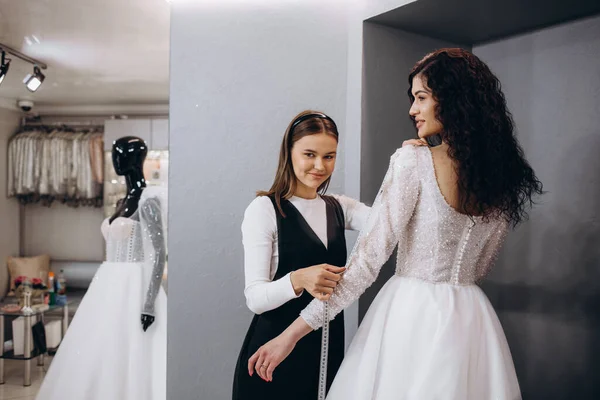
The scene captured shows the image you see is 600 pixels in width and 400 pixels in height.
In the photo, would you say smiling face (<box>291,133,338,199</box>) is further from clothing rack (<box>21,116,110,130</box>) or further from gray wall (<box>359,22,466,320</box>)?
clothing rack (<box>21,116,110,130</box>)

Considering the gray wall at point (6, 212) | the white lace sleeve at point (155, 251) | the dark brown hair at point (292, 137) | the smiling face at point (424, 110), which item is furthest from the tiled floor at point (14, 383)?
the smiling face at point (424, 110)

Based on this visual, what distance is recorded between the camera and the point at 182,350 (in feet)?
6.66

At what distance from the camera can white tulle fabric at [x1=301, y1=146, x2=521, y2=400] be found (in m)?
1.17

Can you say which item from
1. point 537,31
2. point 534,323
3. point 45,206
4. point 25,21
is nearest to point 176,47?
point 25,21

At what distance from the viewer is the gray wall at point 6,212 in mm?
1844

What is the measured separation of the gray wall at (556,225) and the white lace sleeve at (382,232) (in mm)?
855

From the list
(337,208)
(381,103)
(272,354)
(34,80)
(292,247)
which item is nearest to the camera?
(272,354)

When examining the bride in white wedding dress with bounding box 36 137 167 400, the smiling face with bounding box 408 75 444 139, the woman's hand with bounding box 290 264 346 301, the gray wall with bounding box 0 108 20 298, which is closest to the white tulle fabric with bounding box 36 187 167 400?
the bride in white wedding dress with bounding box 36 137 167 400

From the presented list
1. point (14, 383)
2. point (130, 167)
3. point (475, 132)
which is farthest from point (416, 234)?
point (14, 383)

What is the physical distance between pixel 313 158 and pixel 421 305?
19.8 inches

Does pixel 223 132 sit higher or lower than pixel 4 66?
lower

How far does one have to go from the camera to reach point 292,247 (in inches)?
56.6

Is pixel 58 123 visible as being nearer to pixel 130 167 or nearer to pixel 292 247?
pixel 130 167

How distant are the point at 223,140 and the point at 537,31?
1244 mm
